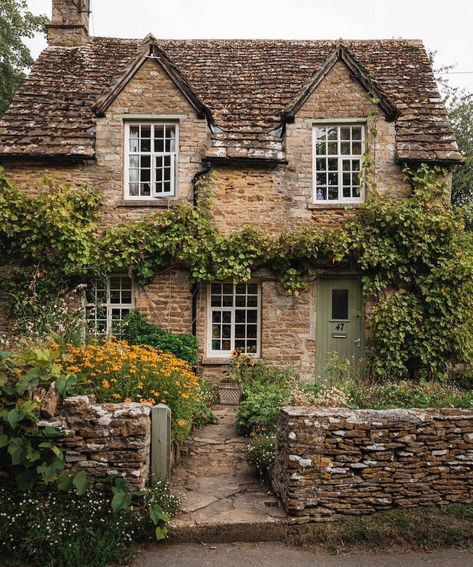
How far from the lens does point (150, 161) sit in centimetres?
1241

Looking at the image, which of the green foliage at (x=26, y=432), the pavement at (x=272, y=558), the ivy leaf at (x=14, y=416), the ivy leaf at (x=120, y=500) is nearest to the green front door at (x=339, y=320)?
the pavement at (x=272, y=558)

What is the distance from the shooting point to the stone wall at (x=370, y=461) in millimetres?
5336

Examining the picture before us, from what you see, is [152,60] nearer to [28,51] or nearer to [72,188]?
[72,188]

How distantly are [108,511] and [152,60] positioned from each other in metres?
10.5

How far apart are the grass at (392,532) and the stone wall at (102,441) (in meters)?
1.75

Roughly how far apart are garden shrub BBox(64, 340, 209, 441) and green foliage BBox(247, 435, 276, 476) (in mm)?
942

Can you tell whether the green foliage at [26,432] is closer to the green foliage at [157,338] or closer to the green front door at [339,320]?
the green foliage at [157,338]

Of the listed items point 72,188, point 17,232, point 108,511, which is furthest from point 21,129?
point 108,511

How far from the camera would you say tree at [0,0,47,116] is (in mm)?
20312

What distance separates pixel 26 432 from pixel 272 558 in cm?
260

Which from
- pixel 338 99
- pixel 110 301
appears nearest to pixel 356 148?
pixel 338 99

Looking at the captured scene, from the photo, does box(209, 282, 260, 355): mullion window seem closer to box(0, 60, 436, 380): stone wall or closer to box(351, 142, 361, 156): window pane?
box(0, 60, 436, 380): stone wall

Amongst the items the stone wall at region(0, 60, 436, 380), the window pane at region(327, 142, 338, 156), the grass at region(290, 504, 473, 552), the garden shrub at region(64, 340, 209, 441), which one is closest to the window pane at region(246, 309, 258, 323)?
the stone wall at region(0, 60, 436, 380)

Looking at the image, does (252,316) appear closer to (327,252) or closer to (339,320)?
(339,320)
